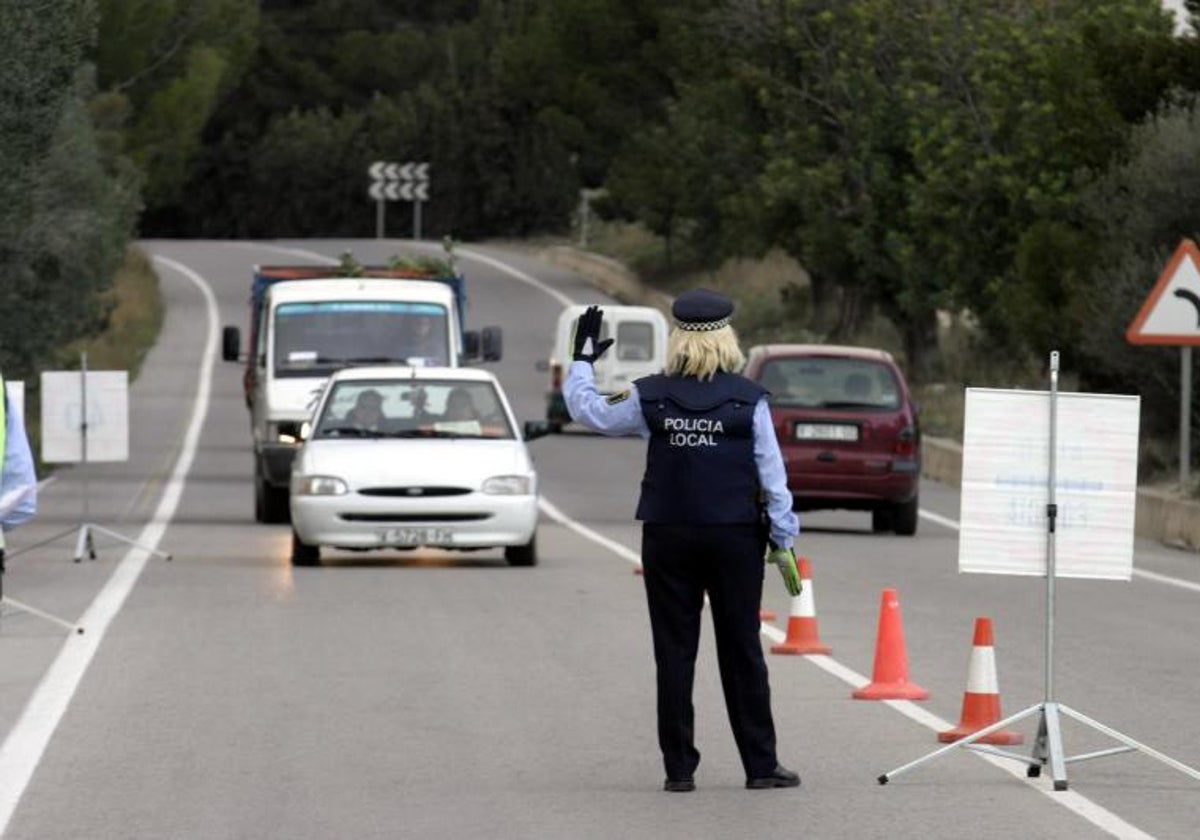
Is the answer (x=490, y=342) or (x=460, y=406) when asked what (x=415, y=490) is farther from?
(x=490, y=342)

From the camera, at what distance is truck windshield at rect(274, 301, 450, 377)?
30844 millimetres

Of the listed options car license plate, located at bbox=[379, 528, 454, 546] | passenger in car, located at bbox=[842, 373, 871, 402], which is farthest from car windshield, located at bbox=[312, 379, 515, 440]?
passenger in car, located at bbox=[842, 373, 871, 402]

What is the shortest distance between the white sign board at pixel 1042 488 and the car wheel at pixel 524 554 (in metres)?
11.2

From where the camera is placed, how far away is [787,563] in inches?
455

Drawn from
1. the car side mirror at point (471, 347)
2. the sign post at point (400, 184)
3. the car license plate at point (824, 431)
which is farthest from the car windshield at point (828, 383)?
the sign post at point (400, 184)

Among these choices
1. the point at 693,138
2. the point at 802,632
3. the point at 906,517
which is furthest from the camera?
the point at 693,138

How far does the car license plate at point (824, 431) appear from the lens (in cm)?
2808

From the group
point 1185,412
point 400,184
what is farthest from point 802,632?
point 400,184

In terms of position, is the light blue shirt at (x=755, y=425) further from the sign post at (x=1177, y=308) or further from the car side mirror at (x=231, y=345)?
the car side mirror at (x=231, y=345)

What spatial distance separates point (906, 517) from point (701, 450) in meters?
17.0

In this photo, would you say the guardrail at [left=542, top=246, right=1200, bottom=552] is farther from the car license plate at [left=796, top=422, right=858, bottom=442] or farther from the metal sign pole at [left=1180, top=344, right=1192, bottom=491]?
the car license plate at [left=796, top=422, right=858, bottom=442]

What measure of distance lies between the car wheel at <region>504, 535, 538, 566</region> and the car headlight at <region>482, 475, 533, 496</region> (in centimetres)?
38

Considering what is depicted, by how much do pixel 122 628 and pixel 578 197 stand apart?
7562cm

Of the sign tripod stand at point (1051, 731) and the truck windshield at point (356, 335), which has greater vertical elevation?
the truck windshield at point (356, 335)
